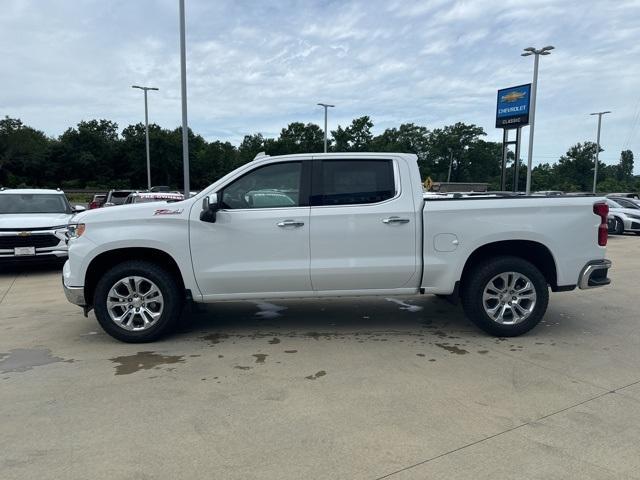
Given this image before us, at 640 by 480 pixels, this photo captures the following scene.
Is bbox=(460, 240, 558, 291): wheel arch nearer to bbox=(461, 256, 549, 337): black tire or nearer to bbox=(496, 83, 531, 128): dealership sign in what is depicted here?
bbox=(461, 256, 549, 337): black tire

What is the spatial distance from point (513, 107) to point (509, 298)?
1294 inches

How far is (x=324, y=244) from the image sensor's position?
534cm

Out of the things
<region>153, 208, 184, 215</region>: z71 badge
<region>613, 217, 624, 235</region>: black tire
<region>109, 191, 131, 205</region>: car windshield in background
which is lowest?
<region>613, 217, 624, 235</region>: black tire

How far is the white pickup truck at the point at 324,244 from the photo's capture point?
532 cm

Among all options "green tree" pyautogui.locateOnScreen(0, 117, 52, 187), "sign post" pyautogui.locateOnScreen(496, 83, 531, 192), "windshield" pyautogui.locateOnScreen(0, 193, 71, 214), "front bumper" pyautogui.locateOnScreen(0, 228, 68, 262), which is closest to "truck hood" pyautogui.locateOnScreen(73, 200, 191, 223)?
"front bumper" pyautogui.locateOnScreen(0, 228, 68, 262)

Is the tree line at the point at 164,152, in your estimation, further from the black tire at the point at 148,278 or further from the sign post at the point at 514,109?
the black tire at the point at 148,278

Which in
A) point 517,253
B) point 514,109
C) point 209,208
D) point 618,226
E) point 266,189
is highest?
point 514,109

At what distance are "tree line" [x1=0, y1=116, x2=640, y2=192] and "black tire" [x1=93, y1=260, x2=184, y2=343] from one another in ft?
151

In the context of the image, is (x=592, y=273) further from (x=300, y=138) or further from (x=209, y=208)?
(x=300, y=138)

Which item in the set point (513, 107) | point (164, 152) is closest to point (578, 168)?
point (513, 107)

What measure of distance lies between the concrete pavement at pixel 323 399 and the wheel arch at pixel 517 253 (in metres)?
0.69

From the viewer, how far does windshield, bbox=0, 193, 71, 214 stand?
36.0 ft

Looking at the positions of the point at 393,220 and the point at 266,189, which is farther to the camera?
the point at 266,189

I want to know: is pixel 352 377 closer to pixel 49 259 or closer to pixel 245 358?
pixel 245 358
